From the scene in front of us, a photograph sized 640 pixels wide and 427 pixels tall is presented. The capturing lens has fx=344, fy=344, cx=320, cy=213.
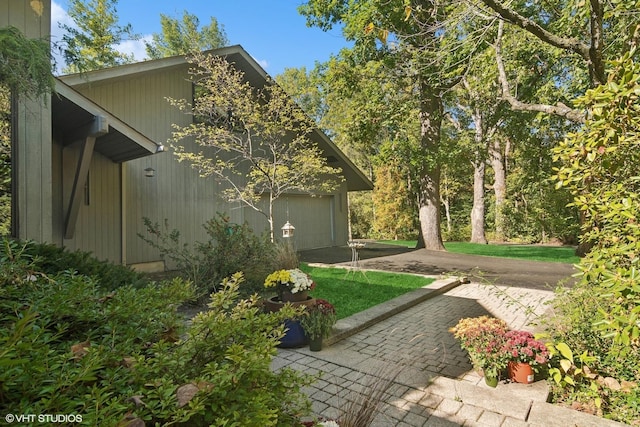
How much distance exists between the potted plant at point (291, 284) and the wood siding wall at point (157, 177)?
5620 mm

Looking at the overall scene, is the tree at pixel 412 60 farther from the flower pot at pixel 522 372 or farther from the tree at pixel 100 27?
the tree at pixel 100 27

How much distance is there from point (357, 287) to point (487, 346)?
404 cm

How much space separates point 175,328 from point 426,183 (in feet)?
42.5

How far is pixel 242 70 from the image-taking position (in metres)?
10.7

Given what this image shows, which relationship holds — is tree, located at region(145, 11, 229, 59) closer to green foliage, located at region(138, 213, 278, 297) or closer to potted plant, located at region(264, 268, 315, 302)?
green foliage, located at region(138, 213, 278, 297)

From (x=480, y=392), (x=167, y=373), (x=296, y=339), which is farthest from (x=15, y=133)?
(x=480, y=392)

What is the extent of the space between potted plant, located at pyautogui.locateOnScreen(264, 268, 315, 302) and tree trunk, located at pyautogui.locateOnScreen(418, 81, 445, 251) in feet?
29.7

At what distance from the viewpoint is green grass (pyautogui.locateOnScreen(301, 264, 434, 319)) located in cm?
598

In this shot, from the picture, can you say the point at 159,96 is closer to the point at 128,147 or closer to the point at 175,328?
the point at 128,147

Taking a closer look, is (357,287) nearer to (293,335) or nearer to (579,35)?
(293,335)

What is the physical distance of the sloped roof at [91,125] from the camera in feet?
17.6

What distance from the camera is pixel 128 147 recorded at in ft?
23.3

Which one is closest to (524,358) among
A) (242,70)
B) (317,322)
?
(317,322)

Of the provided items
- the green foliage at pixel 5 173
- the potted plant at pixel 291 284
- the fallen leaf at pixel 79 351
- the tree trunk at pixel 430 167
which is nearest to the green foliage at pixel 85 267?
the green foliage at pixel 5 173
